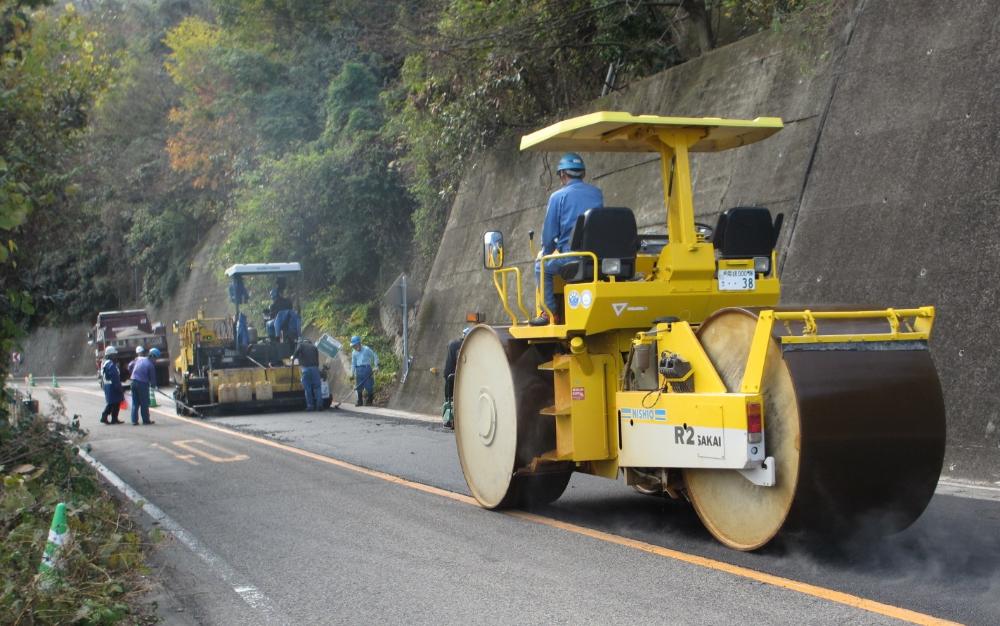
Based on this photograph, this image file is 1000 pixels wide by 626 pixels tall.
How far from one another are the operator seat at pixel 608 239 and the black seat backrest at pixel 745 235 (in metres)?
0.68

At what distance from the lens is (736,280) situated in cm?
772

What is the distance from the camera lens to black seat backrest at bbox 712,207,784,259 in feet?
25.3

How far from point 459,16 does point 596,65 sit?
285 cm

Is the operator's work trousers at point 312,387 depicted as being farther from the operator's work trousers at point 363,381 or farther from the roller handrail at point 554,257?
the roller handrail at point 554,257

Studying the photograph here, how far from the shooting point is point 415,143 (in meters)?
25.8

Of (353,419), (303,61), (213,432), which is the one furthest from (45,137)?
(303,61)

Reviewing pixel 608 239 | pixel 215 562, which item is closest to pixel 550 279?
pixel 608 239

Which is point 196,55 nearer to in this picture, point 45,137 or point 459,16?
point 459,16

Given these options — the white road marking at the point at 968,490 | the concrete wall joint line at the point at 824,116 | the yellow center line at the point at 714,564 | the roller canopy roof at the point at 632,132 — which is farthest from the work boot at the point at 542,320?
the concrete wall joint line at the point at 824,116

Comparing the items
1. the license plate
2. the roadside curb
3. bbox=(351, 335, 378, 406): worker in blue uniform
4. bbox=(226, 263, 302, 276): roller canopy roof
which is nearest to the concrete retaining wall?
the license plate

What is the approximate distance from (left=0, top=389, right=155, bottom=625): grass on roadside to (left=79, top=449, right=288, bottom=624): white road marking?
13.1 inches

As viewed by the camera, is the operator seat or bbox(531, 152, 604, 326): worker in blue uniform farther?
bbox(531, 152, 604, 326): worker in blue uniform

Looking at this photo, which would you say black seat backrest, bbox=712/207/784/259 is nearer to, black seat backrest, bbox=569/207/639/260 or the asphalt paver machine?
black seat backrest, bbox=569/207/639/260

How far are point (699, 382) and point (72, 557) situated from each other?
Answer: 4.05m
